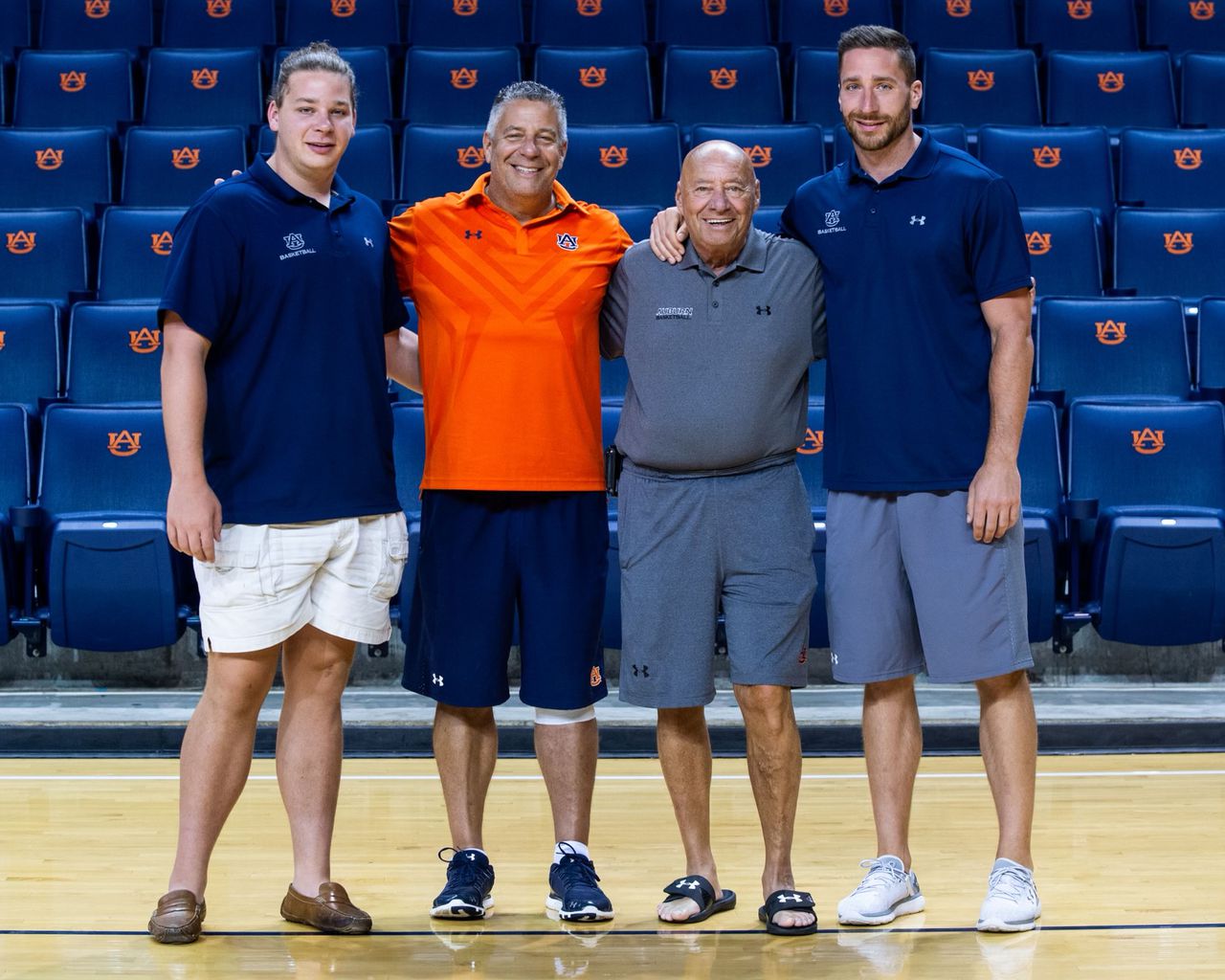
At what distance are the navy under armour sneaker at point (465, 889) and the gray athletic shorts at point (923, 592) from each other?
41 cm

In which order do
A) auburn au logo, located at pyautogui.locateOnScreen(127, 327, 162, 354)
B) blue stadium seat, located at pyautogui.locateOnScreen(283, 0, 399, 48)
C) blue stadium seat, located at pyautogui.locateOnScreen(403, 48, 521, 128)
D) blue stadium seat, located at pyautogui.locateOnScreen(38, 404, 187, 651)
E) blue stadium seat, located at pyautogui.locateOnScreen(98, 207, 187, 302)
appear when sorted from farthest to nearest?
blue stadium seat, located at pyautogui.locateOnScreen(283, 0, 399, 48), blue stadium seat, located at pyautogui.locateOnScreen(403, 48, 521, 128), blue stadium seat, located at pyautogui.locateOnScreen(98, 207, 187, 302), auburn au logo, located at pyautogui.locateOnScreen(127, 327, 162, 354), blue stadium seat, located at pyautogui.locateOnScreen(38, 404, 187, 651)

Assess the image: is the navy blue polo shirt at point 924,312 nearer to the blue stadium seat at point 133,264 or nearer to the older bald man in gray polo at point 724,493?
the older bald man in gray polo at point 724,493

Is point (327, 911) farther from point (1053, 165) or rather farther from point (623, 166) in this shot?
point (1053, 165)

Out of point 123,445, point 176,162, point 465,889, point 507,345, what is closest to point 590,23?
point 176,162

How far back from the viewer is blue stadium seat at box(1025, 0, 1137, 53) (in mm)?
3629

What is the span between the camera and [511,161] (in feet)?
4.97

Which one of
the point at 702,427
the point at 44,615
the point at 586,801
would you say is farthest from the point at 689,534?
the point at 44,615

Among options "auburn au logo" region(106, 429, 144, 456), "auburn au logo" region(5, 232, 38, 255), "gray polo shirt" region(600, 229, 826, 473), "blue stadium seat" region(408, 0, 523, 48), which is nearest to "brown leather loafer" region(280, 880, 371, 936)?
"gray polo shirt" region(600, 229, 826, 473)

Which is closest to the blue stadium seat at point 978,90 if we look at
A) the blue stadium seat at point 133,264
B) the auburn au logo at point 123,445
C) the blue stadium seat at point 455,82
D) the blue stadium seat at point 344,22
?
the blue stadium seat at point 455,82

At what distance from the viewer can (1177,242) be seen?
2869 millimetres

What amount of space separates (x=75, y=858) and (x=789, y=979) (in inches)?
33.3

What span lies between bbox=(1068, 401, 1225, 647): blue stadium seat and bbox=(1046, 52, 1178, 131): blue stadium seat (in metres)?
1.17

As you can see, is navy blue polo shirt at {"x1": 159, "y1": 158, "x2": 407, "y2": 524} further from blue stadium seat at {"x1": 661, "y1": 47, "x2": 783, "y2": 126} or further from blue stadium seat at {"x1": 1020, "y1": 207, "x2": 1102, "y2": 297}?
blue stadium seat at {"x1": 661, "y1": 47, "x2": 783, "y2": 126}

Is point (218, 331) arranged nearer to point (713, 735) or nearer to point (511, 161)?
point (511, 161)
